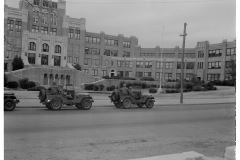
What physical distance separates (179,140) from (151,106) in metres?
6.37

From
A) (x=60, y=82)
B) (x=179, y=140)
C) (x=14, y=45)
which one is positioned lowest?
(x=179, y=140)

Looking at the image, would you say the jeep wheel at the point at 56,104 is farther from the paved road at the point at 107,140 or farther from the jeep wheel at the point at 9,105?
the paved road at the point at 107,140

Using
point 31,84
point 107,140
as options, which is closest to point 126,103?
point 107,140

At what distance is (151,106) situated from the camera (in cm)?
1235

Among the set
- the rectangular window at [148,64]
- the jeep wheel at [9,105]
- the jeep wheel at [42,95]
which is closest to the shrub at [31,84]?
the jeep wheel at [42,95]

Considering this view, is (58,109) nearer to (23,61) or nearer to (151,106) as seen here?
(151,106)

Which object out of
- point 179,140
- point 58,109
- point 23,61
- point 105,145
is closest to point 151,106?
point 58,109

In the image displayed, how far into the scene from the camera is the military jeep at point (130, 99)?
11.6m

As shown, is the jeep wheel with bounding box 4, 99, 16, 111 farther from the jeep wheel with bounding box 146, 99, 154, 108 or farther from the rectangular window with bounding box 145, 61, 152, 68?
the jeep wheel with bounding box 146, 99, 154, 108

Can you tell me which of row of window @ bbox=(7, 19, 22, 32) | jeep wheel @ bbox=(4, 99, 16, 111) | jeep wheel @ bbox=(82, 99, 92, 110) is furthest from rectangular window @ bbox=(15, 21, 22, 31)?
jeep wheel @ bbox=(82, 99, 92, 110)

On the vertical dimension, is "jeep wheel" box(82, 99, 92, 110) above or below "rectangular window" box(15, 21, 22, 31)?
below

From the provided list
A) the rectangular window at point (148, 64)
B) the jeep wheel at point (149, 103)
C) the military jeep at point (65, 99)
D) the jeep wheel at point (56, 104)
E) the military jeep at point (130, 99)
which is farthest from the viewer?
the jeep wheel at point (149, 103)

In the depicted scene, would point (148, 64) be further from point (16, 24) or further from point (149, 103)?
point (16, 24)

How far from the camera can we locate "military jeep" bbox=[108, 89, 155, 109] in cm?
1156
